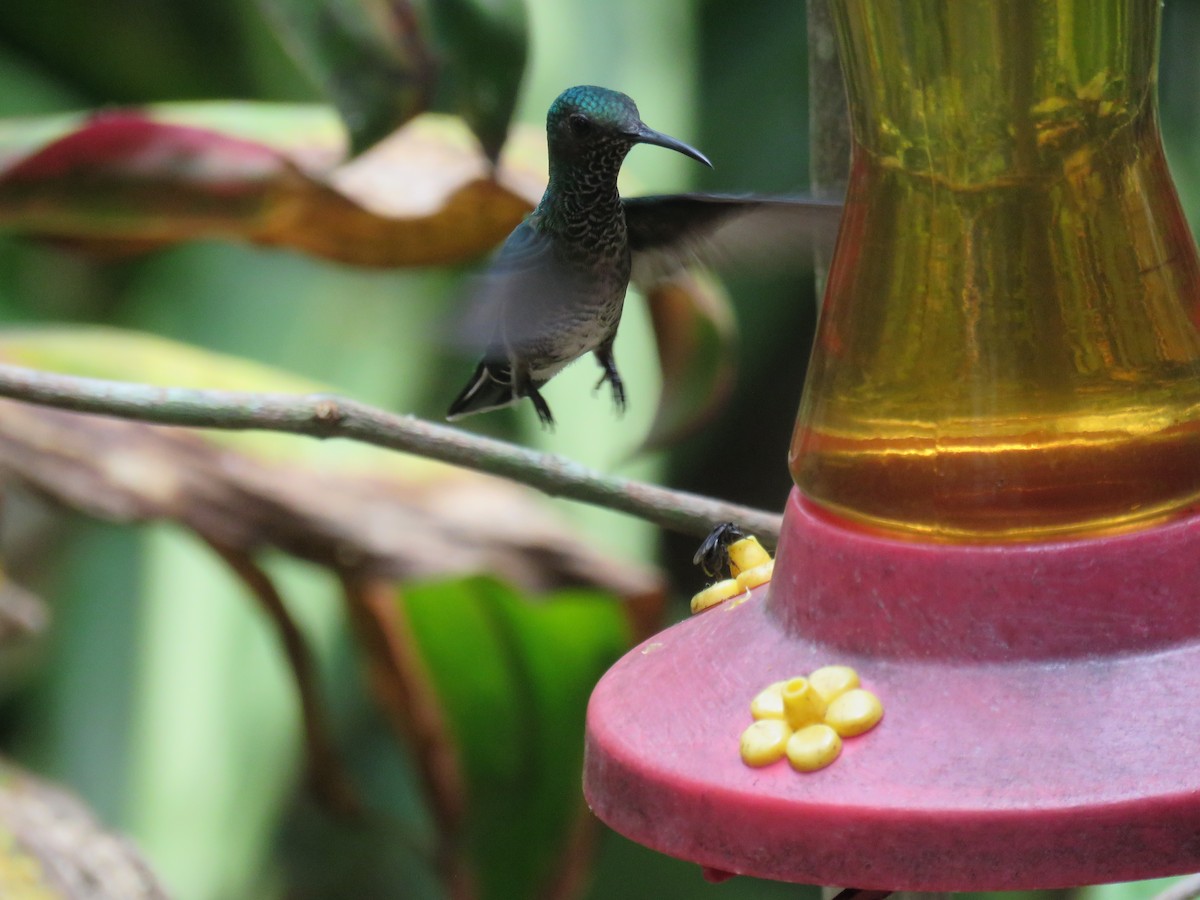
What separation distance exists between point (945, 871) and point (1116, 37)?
591 mm

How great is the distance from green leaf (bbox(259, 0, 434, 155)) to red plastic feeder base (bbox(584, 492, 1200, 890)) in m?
0.77

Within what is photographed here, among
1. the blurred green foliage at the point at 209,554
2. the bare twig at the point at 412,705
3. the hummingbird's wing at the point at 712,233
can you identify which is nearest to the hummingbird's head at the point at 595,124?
the hummingbird's wing at the point at 712,233

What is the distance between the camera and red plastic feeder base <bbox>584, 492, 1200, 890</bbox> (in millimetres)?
840

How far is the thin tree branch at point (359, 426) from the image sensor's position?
1.30 meters

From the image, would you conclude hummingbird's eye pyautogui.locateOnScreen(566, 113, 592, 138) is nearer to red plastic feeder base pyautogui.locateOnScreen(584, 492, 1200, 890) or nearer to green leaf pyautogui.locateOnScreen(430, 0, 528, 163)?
green leaf pyautogui.locateOnScreen(430, 0, 528, 163)

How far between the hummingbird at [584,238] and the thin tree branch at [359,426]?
20cm

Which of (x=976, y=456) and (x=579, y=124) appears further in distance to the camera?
(x=579, y=124)

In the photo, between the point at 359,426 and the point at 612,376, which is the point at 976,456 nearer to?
the point at 359,426

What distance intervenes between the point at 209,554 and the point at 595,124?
2223 mm

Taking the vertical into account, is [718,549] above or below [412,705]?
above

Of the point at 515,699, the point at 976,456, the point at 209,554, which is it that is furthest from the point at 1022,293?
the point at 209,554

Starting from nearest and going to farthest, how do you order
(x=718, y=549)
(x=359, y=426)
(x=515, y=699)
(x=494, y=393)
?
(x=359, y=426)
(x=718, y=549)
(x=494, y=393)
(x=515, y=699)

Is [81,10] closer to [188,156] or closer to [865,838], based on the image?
[188,156]

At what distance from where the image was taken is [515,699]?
127 inches
